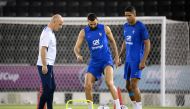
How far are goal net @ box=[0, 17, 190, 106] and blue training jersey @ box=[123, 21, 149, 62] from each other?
464 cm

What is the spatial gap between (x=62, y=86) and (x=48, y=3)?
4.83 meters

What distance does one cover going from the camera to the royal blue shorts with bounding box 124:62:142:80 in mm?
10320

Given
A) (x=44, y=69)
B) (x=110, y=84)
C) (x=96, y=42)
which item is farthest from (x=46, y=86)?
(x=96, y=42)

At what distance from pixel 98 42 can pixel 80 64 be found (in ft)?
20.5

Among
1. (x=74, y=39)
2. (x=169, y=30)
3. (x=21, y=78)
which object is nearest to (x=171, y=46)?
(x=169, y=30)

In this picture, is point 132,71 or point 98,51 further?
point 132,71

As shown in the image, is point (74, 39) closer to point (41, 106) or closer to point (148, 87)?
point (148, 87)

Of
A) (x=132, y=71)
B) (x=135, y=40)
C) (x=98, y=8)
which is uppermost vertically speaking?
(x=98, y=8)

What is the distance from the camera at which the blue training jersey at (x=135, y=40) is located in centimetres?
1032

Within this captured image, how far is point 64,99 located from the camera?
1606 centimetres

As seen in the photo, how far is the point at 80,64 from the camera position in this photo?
16281 mm

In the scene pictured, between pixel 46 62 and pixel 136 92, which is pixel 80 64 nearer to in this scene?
pixel 136 92

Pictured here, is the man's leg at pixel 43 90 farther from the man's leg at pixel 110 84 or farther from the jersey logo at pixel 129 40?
the jersey logo at pixel 129 40

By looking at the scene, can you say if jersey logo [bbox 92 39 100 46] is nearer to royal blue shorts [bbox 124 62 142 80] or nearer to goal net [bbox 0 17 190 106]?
royal blue shorts [bbox 124 62 142 80]
